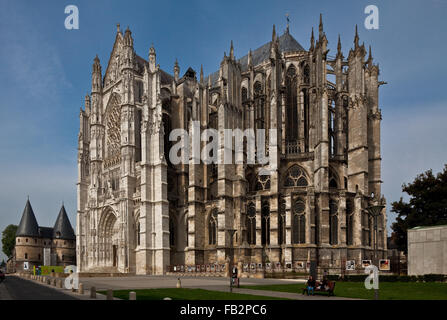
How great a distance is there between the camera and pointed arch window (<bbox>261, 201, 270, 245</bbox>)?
4181cm

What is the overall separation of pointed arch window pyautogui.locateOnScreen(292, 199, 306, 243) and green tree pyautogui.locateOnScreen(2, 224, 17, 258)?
7848 centimetres

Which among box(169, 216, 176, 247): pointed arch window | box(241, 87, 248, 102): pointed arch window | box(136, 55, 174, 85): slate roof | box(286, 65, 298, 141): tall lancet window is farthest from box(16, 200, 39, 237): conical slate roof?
box(286, 65, 298, 141): tall lancet window

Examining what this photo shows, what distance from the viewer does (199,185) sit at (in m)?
46.4

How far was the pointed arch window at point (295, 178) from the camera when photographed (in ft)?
143

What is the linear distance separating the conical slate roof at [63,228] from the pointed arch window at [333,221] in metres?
60.2

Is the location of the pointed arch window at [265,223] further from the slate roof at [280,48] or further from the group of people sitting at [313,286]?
the group of people sitting at [313,286]

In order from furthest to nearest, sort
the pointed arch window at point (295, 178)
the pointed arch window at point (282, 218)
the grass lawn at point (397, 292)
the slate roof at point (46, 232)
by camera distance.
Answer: the slate roof at point (46, 232)
the pointed arch window at point (295, 178)
the pointed arch window at point (282, 218)
the grass lawn at point (397, 292)

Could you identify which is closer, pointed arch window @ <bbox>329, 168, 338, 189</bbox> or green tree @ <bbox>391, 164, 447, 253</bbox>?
green tree @ <bbox>391, 164, 447, 253</bbox>

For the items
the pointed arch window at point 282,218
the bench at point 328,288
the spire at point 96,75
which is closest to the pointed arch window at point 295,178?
the pointed arch window at point 282,218

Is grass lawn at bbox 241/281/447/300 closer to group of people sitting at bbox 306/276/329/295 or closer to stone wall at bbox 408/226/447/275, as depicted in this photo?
group of people sitting at bbox 306/276/329/295

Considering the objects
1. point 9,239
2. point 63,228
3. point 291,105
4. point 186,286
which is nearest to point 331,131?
point 291,105

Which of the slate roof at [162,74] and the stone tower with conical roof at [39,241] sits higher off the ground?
the slate roof at [162,74]

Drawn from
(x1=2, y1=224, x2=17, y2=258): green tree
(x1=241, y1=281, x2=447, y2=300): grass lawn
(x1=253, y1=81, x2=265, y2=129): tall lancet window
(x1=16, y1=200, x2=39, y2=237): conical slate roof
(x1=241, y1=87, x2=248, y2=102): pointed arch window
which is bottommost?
(x1=2, y1=224, x2=17, y2=258): green tree

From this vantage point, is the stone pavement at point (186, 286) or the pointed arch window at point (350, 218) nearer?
the stone pavement at point (186, 286)
